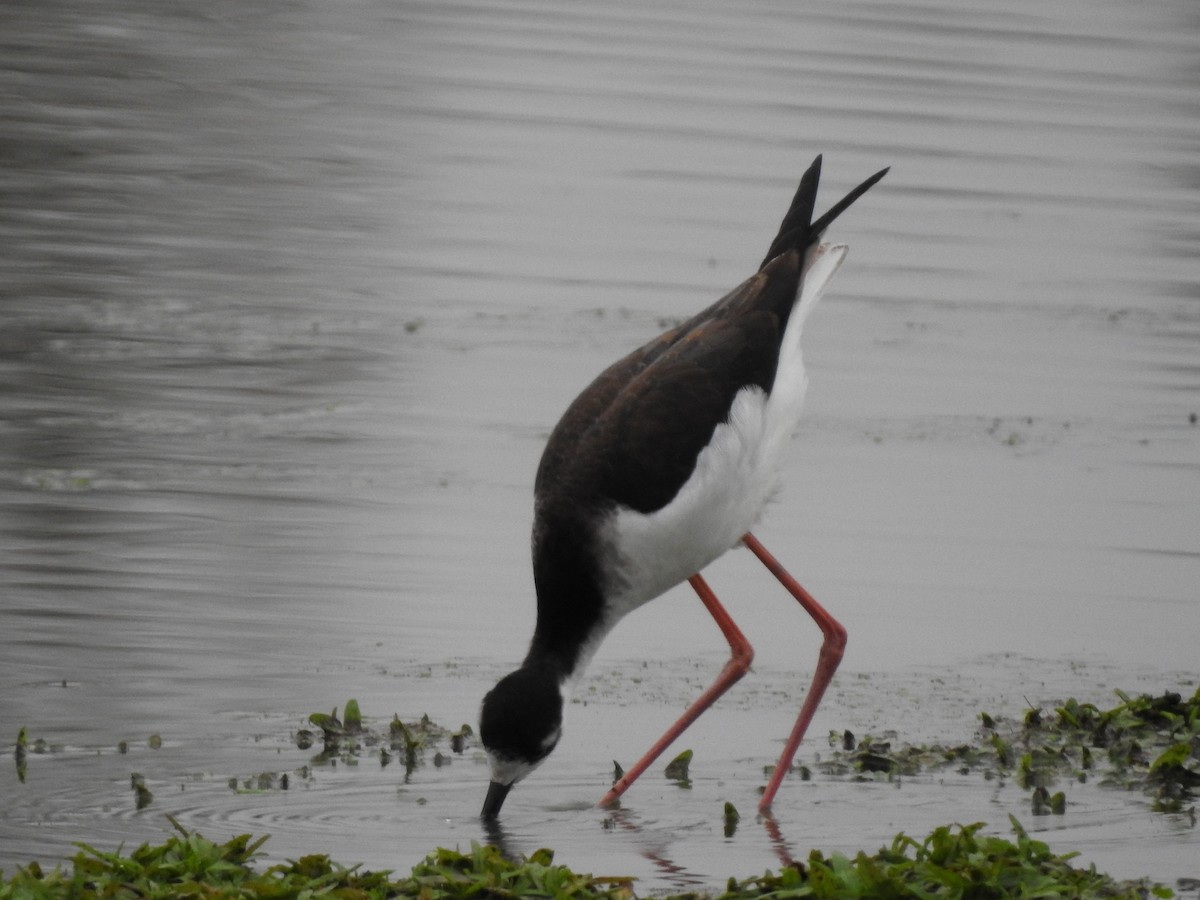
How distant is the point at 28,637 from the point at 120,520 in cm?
130

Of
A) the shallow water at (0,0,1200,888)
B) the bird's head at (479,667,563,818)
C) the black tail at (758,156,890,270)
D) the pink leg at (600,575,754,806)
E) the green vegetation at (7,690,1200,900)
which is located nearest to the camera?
the green vegetation at (7,690,1200,900)

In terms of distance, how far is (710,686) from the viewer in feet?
24.1

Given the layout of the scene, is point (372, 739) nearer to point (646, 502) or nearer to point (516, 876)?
point (646, 502)

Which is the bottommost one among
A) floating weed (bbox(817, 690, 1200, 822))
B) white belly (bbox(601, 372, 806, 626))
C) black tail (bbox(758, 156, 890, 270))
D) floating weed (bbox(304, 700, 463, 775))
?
floating weed (bbox(304, 700, 463, 775))

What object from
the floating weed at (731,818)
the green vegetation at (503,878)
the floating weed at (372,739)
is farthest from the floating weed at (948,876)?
the floating weed at (372,739)

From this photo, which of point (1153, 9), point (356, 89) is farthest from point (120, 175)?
point (1153, 9)

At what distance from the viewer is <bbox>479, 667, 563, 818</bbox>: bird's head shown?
20.5ft

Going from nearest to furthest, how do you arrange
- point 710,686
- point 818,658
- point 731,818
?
point 731,818 → point 710,686 → point 818,658

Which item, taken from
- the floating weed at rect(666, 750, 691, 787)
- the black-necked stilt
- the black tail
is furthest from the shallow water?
the black tail

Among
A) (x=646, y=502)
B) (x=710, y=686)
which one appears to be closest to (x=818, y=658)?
(x=710, y=686)

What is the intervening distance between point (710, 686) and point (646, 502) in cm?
84

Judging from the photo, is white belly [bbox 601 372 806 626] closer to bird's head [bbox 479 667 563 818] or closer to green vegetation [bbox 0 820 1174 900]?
bird's head [bbox 479 667 563 818]

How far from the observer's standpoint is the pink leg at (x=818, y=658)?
6.69 metres

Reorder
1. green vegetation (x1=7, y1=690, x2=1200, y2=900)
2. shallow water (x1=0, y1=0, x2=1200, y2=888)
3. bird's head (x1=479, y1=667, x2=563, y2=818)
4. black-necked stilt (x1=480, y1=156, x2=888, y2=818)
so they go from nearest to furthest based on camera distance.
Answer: green vegetation (x1=7, y1=690, x2=1200, y2=900) → bird's head (x1=479, y1=667, x2=563, y2=818) → black-necked stilt (x1=480, y1=156, x2=888, y2=818) → shallow water (x1=0, y1=0, x2=1200, y2=888)
